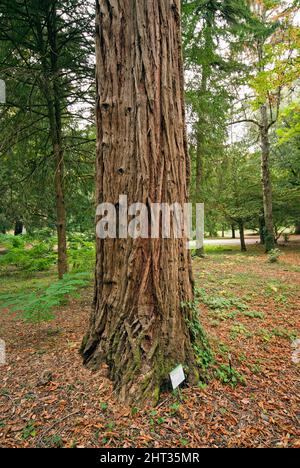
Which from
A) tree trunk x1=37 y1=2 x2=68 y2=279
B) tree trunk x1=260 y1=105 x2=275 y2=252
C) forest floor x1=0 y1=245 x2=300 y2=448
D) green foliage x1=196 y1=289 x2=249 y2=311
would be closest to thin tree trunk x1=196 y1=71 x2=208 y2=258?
tree trunk x1=260 y1=105 x2=275 y2=252

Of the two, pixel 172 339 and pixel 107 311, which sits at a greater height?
pixel 107 311

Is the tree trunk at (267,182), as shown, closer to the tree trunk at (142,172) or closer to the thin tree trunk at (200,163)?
the thin tree trunk at (200,163)

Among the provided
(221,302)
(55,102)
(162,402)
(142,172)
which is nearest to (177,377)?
(162,402)

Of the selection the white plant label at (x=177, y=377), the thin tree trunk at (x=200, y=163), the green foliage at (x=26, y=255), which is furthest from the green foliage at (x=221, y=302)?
the thin tree trunk at (x=200, y=163)

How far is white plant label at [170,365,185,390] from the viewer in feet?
7.27

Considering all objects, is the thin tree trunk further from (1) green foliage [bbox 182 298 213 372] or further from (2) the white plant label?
(2) the white plant label

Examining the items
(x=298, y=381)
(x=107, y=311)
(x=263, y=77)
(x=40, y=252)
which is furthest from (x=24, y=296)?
(x=263, y=77)

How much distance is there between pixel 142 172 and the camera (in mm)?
2240

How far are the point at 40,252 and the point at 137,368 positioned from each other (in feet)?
21.8

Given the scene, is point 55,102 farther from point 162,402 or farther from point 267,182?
point 267,182

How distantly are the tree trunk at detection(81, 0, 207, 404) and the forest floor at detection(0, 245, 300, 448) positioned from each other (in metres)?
0.21

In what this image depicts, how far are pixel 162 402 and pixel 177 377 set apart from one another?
23 cm

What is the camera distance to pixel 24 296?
3035 mm

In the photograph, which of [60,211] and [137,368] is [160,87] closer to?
[137,368]
